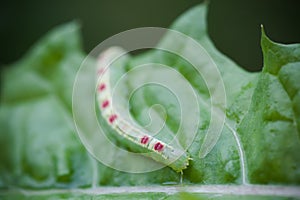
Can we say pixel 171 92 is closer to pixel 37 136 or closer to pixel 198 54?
pixel 198 54

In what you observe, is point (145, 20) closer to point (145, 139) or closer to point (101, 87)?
point (101, 87)

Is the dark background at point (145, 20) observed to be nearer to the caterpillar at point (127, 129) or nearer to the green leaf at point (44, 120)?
the green leaf at point (44, 120)

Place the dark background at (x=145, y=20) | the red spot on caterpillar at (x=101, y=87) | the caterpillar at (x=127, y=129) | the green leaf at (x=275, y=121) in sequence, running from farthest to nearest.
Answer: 1. the dark background at (x=145, y=20)
2. the red spot on caterpillar at (x=101, y=87)
3. the caterpillar at (x=127, y=129)
4. the green leaf at (x=275, y=121)

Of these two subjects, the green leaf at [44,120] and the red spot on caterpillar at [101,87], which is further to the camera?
the red spot on caterpillar at [101,87]

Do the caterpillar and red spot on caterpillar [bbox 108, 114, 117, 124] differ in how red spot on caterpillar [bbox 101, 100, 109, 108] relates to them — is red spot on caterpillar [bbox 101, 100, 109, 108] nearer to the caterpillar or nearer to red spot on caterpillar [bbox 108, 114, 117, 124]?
the caterpillar

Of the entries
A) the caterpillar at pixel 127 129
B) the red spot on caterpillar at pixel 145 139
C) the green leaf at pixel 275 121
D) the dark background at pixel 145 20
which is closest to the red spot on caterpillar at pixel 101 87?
the caterpillar at pixel 127 129

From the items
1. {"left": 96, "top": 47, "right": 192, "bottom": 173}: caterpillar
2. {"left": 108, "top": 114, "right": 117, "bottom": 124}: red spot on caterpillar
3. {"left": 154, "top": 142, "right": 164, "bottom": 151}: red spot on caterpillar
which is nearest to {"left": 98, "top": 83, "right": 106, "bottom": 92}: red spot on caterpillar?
{"left": 96, "top": 47, "right": 192, "bottom": 173}: caterpillar

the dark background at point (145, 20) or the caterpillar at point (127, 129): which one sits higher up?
the dark background at point (145, 20)

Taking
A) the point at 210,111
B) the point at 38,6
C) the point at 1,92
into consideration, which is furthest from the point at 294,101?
the point at 38,6
